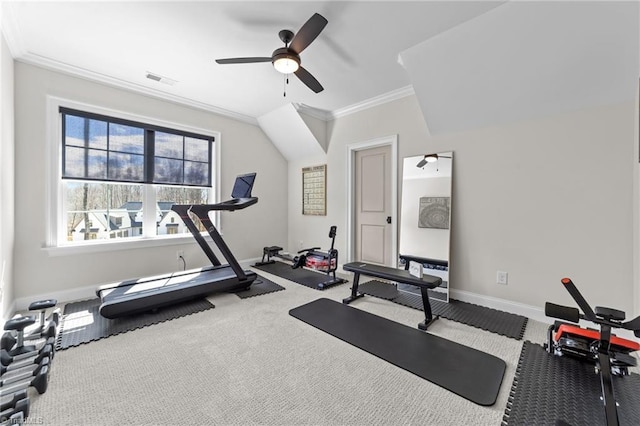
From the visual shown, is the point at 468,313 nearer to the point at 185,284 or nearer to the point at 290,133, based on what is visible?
the point at 185,284

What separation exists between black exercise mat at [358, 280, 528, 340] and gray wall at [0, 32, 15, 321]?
3.86 metres

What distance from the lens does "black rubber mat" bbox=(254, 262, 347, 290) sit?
12.7 feet

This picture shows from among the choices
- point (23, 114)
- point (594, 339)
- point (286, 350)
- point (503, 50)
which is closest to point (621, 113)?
point (503, 50)

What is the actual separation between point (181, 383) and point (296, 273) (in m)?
2.76

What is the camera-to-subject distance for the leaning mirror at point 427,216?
336 centimetres

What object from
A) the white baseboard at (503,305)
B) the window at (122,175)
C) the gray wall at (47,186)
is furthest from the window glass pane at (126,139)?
the white baseboard at (503,305)

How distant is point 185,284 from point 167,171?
1927 millimetres

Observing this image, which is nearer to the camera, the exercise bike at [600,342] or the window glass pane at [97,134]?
the exercise bike at [600,342]

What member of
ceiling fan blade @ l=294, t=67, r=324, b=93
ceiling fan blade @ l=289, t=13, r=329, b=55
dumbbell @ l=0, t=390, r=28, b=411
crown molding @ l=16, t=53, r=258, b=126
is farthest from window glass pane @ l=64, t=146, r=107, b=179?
ceiling fan blade @ l=289, t=13, r=329, b=55

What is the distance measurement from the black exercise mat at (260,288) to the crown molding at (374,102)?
3.14m

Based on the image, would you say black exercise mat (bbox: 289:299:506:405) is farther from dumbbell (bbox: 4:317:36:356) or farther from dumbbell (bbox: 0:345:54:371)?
dumbbell (bbox: 4:317:36:356)

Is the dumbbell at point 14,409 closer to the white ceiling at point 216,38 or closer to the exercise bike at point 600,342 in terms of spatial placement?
the white ceiling at point 216,38

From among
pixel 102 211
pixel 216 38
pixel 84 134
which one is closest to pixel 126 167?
pixel 84 134

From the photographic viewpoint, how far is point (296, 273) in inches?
175
